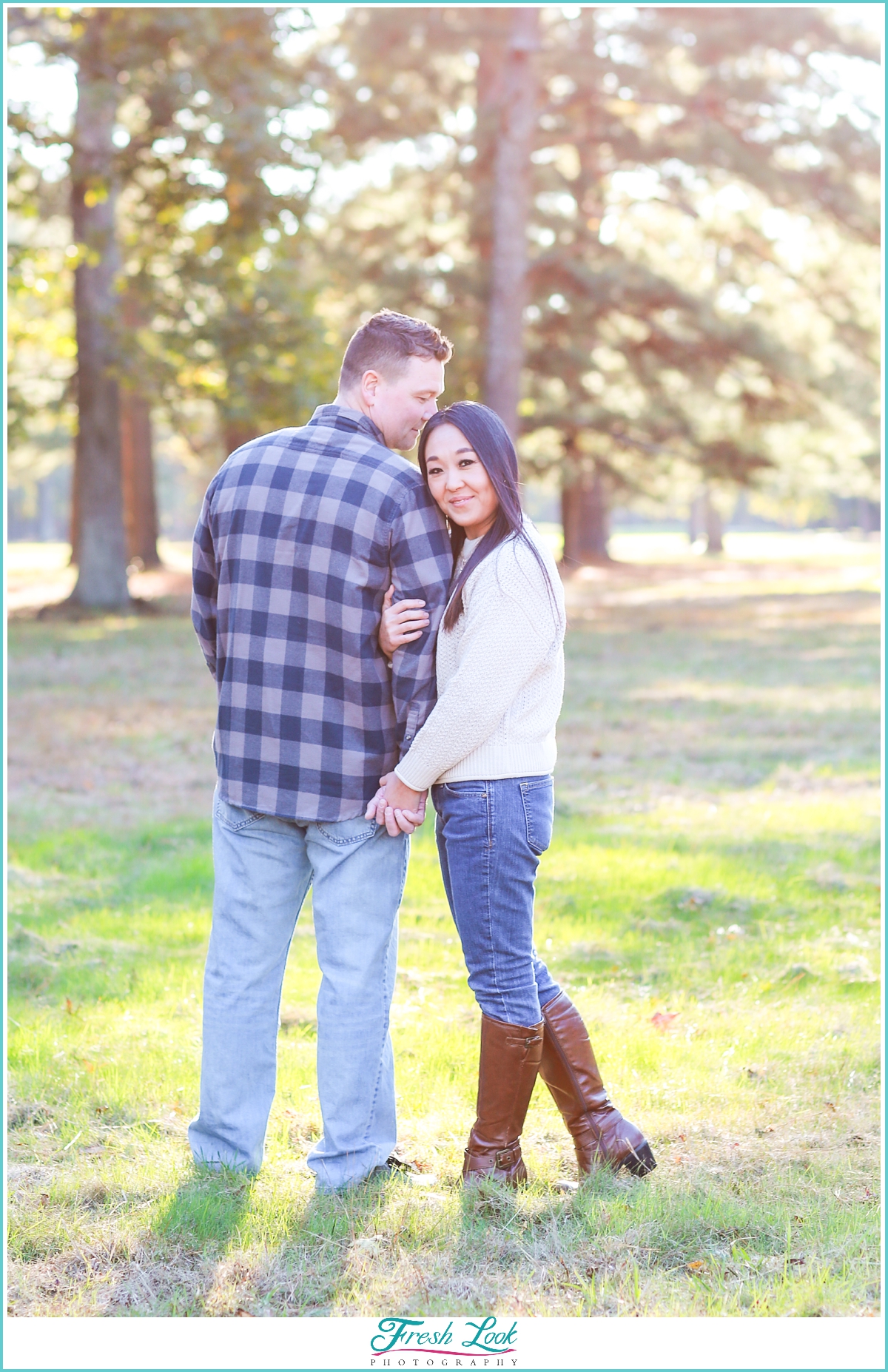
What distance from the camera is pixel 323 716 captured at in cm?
320

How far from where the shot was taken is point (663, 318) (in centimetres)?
2164

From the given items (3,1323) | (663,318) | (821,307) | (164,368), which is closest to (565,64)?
(663,318)

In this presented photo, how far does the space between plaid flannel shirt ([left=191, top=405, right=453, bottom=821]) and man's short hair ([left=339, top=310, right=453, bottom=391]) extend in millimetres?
126

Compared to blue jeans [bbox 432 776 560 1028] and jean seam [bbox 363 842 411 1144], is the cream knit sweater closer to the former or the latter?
blue jeans [bbox 432 776 560 1028]

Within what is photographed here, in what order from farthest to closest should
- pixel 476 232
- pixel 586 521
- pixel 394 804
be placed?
pixel 586 521 → pixel 476 232 → pixel 394 804

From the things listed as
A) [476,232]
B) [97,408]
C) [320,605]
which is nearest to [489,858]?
[320,605]

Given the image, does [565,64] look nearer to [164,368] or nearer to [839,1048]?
[164,368]

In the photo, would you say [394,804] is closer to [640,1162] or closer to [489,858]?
[489,858]

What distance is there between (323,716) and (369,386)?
2.73 ft

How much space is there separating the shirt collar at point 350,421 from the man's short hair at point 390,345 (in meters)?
0.08

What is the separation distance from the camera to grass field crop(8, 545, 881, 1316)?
115 inches

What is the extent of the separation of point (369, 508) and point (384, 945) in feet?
3.62

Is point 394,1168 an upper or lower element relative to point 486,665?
lower

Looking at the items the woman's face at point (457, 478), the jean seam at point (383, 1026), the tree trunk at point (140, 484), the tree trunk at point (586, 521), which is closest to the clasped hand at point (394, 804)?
the jean seam at point (383, 1026)
